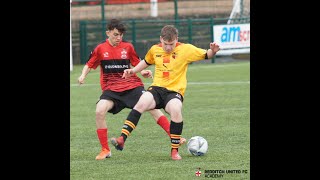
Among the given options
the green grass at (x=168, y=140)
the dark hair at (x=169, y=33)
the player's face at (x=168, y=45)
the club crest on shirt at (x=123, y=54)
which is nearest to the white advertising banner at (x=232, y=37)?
the green grass at (x=168, y=140)

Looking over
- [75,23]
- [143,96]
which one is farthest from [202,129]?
[75,23]

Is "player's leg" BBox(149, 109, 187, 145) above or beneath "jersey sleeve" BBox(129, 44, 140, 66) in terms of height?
beneath

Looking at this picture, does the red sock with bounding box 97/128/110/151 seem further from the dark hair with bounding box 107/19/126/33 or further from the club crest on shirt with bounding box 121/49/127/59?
the dark hair with bounding box 107/19/126/33

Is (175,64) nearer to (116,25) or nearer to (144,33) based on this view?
(116,25)

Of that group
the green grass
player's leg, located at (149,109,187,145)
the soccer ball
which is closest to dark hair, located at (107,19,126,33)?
player's leg, located at (149,109,187,145)

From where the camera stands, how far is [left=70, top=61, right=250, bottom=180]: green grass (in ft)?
32.6

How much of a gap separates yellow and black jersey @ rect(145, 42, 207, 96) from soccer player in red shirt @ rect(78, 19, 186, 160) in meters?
0.28

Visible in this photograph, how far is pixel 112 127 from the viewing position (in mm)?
14109

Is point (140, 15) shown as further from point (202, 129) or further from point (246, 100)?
point (202, 129)

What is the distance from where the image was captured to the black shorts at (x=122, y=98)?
37.6 feet

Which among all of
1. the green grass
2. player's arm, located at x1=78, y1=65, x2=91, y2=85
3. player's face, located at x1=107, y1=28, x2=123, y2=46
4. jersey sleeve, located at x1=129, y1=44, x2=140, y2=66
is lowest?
the green grass

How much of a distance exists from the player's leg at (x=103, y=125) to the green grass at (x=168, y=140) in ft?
0.45
